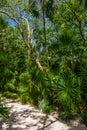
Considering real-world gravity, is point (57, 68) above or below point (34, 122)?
above

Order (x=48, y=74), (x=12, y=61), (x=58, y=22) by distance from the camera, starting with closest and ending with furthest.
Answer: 1. (x=48, y=74)
2. (x=58, y=22)
3. (x=12, y=61)

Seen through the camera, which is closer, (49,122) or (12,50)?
(49,122)

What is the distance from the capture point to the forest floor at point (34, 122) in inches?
353

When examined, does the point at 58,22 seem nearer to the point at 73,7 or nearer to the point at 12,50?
the point at 73,7

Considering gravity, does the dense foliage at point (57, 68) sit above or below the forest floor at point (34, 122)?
above

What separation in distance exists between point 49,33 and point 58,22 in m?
3.81

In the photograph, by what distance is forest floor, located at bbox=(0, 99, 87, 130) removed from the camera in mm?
8955

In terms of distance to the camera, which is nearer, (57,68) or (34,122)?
(34,122)

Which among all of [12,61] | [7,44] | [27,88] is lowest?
[27,88]

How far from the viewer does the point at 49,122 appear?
958 cm

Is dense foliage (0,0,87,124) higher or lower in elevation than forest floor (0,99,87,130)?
higher

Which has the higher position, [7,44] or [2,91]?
[7,44]

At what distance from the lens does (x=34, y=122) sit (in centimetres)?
961

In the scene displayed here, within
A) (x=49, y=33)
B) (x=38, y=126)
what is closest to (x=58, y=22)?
(x=49, y=33)
